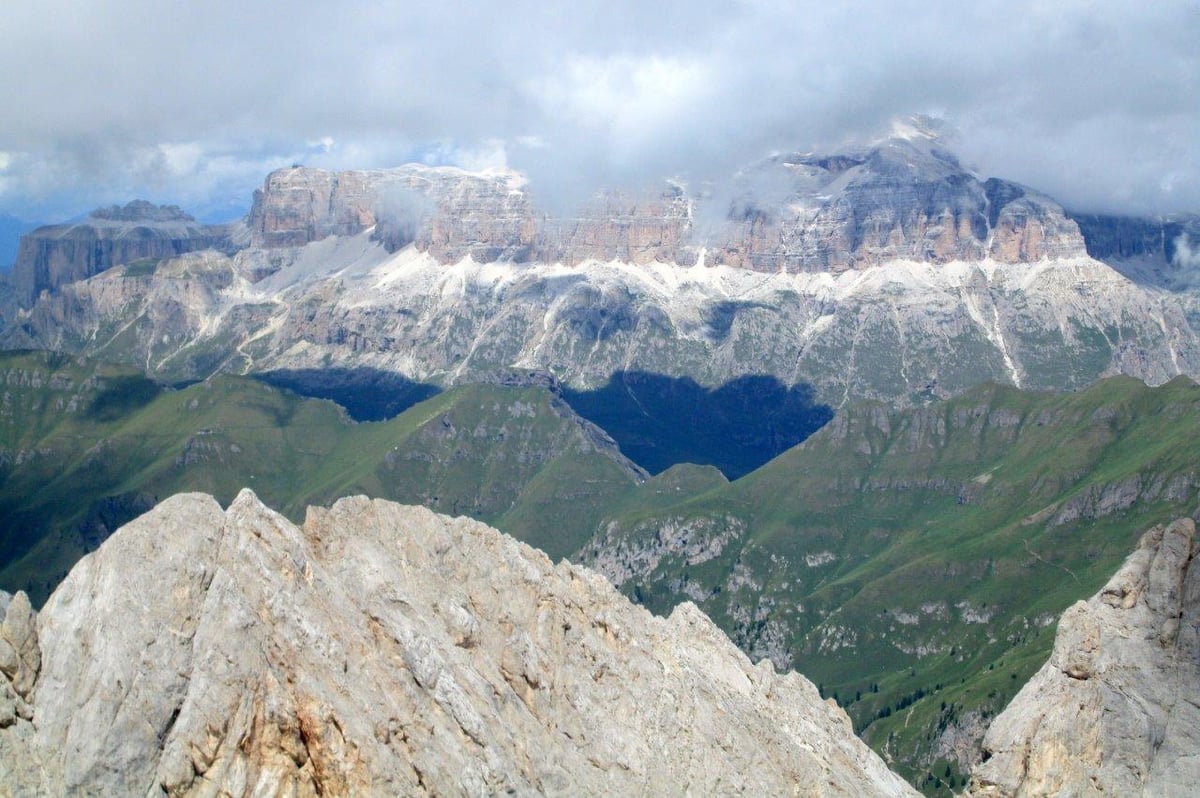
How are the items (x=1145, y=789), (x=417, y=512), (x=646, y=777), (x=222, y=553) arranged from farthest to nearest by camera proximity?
(x=1145, y=789) → (x=417, y=512) → (x=646, y=777) → (x=222, y=553)

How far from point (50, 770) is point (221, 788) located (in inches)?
332

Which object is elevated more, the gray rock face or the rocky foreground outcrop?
the rocky foreground outcrop

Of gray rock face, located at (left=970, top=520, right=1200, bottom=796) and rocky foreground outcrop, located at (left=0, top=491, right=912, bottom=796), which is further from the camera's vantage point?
gray rock face, located at (left=970, top=520, right=1200, bottom=796)

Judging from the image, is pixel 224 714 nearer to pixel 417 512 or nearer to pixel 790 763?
pixel 417 512

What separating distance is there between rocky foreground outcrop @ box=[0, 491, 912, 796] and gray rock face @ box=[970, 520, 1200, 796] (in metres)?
31.7

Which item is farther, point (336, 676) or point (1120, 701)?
point (1120, 701)

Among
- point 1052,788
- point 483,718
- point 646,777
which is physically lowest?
point 1052,788

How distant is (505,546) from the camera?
10506 cm

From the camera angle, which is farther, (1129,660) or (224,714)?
(1129,660)

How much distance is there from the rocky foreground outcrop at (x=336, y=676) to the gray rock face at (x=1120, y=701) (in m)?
31.7

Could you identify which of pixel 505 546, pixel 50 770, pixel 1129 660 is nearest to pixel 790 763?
pixel 505 546

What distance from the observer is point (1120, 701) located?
124625 millimetres

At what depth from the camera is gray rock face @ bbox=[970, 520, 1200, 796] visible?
398ft

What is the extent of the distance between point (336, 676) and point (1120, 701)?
7338 centimetres
